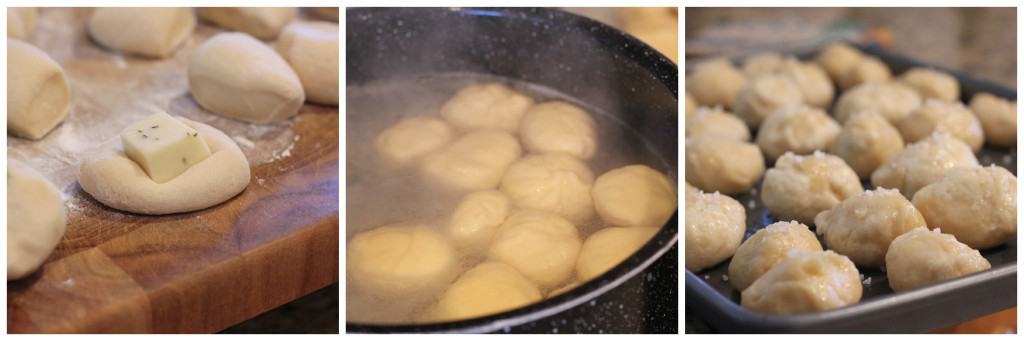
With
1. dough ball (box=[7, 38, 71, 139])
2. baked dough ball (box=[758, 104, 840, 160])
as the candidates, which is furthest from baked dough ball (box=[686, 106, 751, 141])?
dough ball (box=[7, 38, 71, 139])

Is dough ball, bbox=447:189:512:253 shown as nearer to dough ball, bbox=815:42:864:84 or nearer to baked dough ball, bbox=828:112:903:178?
baked dough ball, bbox=828:112:903:178

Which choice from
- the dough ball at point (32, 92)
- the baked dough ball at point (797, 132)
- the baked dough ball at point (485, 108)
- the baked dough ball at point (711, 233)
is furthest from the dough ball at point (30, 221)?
the baked dough ball at point (797, 132)

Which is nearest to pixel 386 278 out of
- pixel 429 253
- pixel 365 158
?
pixel 429 253

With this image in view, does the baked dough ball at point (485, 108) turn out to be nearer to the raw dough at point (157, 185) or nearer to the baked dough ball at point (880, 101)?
the raw dough at point (157, 185)

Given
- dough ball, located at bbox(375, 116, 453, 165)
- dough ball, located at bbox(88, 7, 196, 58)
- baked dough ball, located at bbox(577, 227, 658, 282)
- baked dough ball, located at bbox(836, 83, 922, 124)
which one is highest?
dough ball, located at bbox(88, 7, 196, 58)

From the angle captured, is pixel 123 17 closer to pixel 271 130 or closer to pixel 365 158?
pixel 271 130

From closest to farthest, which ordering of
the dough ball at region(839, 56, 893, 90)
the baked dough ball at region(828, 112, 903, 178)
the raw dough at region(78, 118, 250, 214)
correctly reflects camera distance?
1. the raw dough at region(78, 118, 250, 214)
2. the baked dough ball at region(828, 112, 903, 178)
3. the dough ball at region(839, 56, 893, 90)
